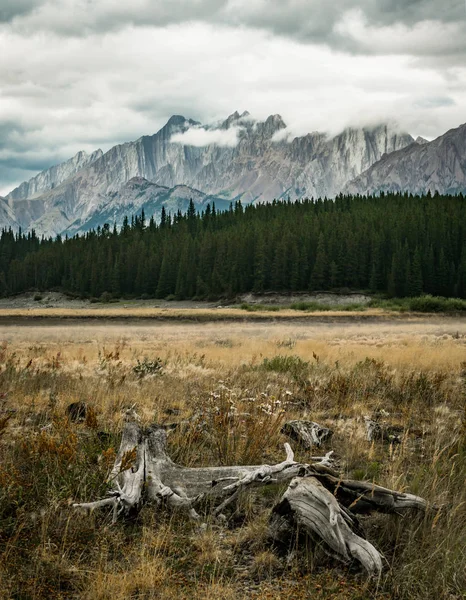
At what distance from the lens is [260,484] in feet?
15.7

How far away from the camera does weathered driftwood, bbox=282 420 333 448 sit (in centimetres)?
717

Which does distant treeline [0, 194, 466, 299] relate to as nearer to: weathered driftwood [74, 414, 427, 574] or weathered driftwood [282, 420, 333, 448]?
weathered driftwood [282, 420, 333, 448]

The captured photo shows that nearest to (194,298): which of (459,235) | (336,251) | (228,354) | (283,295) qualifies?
(283,295)

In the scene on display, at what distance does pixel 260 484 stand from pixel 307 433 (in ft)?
8.63

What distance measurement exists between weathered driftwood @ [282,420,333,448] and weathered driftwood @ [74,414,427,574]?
167cm

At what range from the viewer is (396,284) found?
8731 centimetres

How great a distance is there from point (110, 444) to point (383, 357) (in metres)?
12.4

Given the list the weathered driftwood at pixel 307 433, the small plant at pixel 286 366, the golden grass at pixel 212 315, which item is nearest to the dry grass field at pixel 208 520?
the weathered driftwood at pixel 307 433

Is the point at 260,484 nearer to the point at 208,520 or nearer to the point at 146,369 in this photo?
the point at 208,520

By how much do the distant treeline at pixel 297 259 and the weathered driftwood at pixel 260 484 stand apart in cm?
8625

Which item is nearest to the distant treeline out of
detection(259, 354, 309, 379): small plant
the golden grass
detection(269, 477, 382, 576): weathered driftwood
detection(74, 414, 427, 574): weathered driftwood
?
the golden grass

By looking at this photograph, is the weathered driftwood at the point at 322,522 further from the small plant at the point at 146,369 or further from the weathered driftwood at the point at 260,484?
the small plant at the point at 146,369

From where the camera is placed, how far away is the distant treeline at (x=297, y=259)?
91188 mm

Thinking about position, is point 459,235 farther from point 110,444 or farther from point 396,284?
point 110,444
